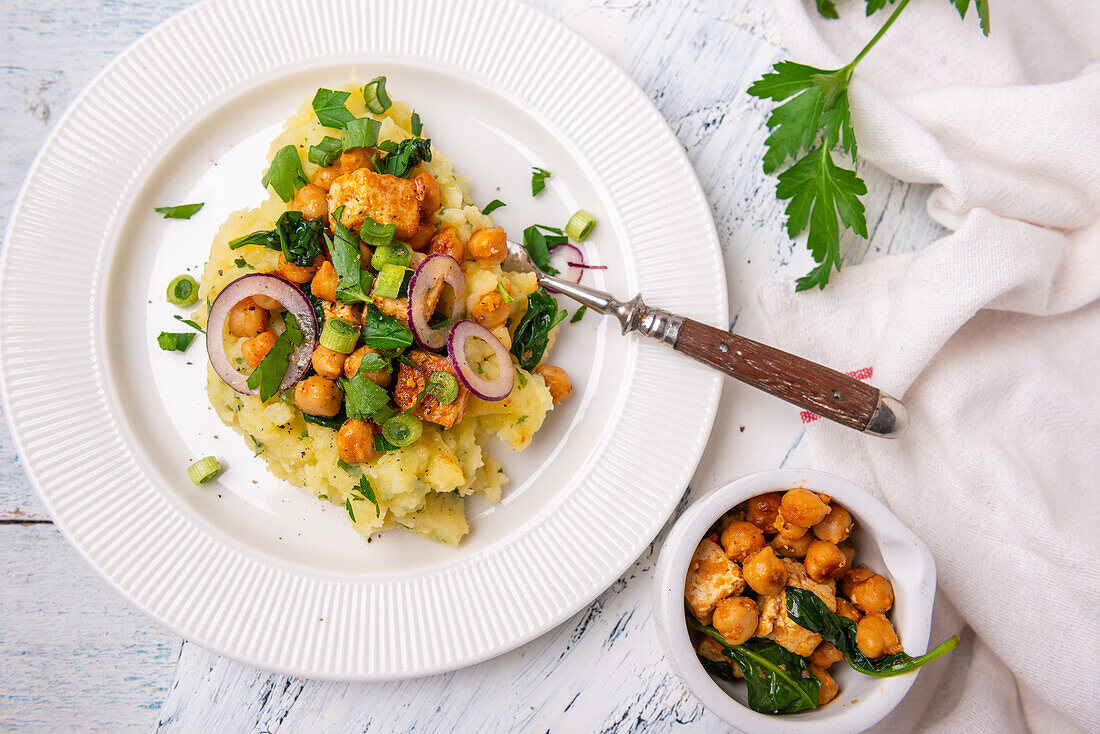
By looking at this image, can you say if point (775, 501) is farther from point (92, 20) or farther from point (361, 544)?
point (92, 20)

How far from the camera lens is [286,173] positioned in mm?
2768

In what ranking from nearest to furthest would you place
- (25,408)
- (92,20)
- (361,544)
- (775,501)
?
(775,501)
(25,408)
(361,544)
(92,20)

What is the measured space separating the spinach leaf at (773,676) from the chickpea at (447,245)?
170cm

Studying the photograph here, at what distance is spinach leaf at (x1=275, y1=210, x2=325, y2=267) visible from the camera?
268 cm

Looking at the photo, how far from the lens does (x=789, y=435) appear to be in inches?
121

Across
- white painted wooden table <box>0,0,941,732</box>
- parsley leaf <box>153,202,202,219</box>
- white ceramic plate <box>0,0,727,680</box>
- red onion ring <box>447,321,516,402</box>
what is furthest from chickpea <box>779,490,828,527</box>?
parsley leaf <box>153,202,202,219</box>

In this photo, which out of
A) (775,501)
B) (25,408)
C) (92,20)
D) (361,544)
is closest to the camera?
(775,501)

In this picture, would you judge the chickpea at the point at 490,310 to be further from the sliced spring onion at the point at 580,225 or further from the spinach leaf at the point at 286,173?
the spinach leaf at the point at 286,173

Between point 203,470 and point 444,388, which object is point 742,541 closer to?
point 444,388

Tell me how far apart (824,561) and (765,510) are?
267mm

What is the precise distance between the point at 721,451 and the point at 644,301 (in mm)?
761

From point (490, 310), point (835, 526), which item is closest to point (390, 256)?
point (490, 310)

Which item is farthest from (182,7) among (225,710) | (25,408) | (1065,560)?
(1065,560)

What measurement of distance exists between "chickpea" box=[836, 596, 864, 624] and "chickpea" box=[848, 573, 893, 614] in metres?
0.02
